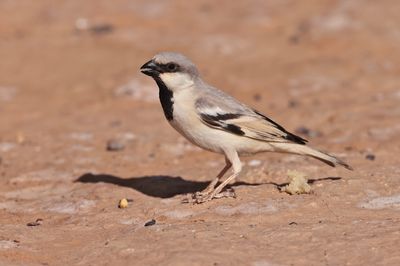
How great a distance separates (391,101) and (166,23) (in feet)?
20.6

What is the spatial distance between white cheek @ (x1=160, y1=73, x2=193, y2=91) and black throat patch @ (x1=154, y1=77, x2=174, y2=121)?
5cm

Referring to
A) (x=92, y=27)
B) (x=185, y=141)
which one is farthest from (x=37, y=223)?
(x=92, y=27)

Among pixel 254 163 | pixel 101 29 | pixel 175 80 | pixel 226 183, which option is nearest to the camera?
pixel 226 183

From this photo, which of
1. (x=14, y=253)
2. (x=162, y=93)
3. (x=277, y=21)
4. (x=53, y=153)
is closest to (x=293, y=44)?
(x=277, y=21)

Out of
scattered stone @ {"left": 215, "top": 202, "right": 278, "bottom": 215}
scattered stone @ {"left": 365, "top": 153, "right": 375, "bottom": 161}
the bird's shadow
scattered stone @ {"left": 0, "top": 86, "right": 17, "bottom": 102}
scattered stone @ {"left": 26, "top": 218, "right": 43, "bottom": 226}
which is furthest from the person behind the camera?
scattered stone @ {"left": 0, "top": 86, "right": 17, "bottom": 102}

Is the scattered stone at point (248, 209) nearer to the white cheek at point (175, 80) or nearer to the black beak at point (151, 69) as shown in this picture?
the white cheek at point (175, 80)

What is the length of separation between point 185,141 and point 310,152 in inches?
116

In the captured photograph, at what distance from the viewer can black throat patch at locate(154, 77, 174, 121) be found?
26.8 ft

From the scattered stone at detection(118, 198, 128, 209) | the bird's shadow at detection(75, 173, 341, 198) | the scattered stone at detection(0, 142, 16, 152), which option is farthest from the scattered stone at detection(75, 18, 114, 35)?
the scattered stone at detection(118, 198, 128, 209)

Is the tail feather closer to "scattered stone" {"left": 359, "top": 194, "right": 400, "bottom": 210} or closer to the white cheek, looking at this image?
"scattered stone" {"left": 359, "top": 194, "right": 400, "bottom": 210}

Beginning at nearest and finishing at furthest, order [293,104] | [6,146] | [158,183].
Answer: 1. [158,183]
2. [6,146]
3. [293,104]

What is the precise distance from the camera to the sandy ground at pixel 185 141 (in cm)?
668

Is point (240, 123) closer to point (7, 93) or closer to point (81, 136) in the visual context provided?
point (81, 136)

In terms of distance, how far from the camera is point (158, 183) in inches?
359
